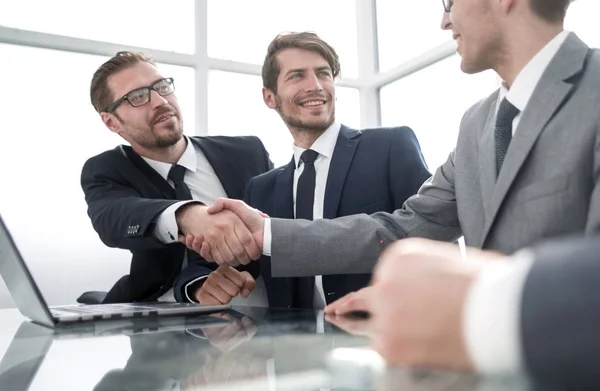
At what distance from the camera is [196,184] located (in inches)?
94.4

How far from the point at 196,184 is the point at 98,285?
143cm

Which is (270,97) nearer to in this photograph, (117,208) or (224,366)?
(117,208)

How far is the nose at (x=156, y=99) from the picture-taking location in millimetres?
2555

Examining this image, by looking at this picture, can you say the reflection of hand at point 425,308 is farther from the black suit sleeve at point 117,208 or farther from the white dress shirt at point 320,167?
the white dress shirt at point 320,167

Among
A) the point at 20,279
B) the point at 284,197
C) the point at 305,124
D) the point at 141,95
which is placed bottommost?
the point at 20,279

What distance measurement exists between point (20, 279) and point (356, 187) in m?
1.27

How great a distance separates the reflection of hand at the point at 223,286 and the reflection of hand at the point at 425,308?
4.21ft

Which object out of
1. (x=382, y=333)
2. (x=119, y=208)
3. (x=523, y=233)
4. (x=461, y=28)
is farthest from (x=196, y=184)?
(x=382, y=333)

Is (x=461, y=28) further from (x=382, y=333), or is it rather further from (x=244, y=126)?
(x=244, y=126)

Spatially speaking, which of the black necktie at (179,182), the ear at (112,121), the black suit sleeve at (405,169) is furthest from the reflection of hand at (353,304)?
the ear at (112,121)

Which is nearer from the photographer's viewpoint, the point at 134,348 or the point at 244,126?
the point at 134,348

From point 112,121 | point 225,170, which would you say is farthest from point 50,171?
point 225,170

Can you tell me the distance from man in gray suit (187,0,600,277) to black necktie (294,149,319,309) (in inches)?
18.2

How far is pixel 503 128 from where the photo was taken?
1226mm
